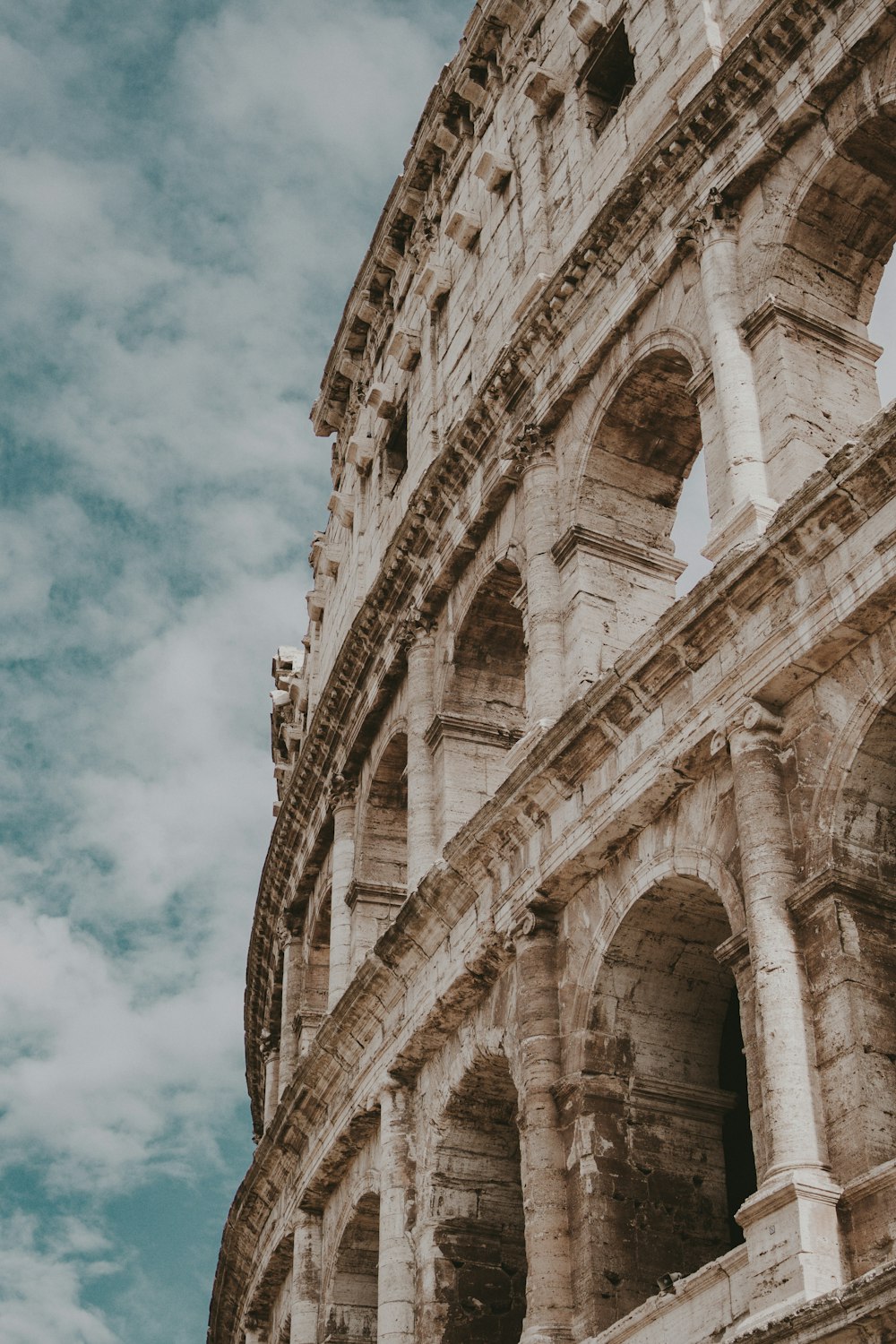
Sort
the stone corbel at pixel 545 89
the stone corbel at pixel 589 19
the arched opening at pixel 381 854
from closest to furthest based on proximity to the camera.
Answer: the stone corbel at pixel 589 19
the arched opening at pixel 381 854
the stone corbel at pixel 545 89

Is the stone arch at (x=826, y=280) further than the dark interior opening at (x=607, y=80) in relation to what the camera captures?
No

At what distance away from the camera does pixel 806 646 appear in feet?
35.8

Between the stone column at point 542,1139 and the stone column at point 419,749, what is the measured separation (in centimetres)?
255

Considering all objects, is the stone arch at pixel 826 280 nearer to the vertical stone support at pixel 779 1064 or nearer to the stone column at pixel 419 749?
the vertical stone support at pixel 779 1064

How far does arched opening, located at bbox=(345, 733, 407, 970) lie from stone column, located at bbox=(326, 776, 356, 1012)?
10cm

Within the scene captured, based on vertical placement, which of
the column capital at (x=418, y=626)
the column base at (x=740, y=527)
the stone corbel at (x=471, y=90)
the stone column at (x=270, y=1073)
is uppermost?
the stone corbel at (x=471, y=90)

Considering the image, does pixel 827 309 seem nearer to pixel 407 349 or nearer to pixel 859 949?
pixel 859 949

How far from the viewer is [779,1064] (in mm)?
Result: 9789

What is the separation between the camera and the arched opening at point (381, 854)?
18344 mm

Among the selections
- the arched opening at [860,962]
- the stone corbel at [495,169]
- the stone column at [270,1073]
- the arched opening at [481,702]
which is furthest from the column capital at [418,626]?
the arched opening at [860,962]

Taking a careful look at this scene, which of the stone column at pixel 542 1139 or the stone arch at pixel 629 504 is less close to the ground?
the stone arch at pixel 629 504

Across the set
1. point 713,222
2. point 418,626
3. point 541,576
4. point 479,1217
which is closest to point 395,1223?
point 479,1217

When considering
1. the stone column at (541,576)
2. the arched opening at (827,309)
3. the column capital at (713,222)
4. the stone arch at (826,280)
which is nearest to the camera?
the arched opening at (827,309)

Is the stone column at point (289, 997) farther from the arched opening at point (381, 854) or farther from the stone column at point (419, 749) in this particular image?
the stone column at point (419, 749)
